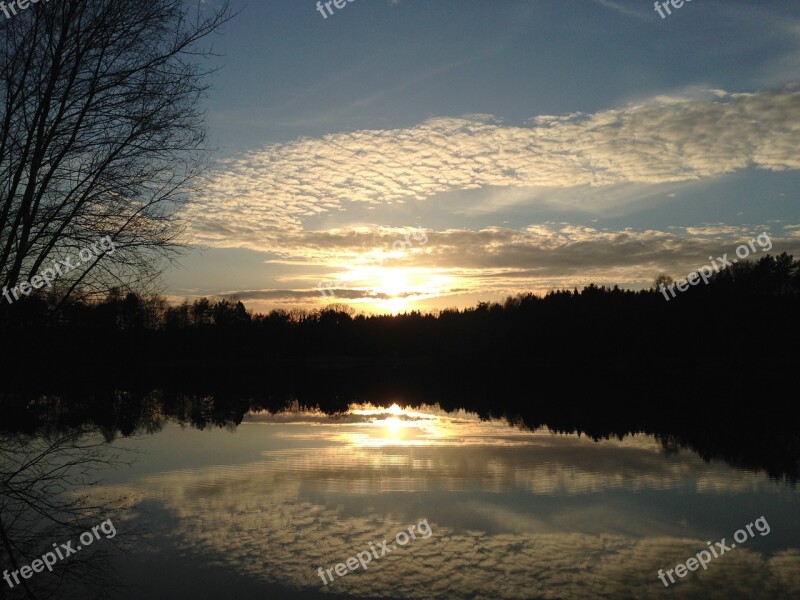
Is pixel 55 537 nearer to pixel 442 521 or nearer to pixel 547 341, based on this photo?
pixel 442 521

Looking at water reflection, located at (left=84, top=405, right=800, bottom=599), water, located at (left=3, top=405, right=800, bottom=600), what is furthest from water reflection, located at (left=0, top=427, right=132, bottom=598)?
water reflection, located at (left=84, top=405, right=800, bottom=599)

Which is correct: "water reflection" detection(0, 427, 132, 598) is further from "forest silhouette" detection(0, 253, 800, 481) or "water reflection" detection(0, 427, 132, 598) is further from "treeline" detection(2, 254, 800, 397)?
"treeline" detection(2, 254, 800, 397)

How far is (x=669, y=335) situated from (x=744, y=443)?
191 feet

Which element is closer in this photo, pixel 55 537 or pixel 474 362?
pixel 55 537

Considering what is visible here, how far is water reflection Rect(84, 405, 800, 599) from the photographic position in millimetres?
7883

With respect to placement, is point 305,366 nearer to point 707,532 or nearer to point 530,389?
point 530,389

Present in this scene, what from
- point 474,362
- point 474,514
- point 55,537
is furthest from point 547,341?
point 55,537

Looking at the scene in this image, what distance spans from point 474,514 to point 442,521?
2.35ft

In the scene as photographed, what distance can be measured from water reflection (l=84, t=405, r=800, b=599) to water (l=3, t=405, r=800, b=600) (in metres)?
0.04

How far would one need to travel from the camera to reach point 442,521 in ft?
33.8

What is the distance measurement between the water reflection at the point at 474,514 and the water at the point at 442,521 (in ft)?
0.12

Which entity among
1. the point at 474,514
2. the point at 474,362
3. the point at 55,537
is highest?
the point at 55,537

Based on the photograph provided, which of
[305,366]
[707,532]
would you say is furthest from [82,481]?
[305,366]

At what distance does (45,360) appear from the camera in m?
9.66
